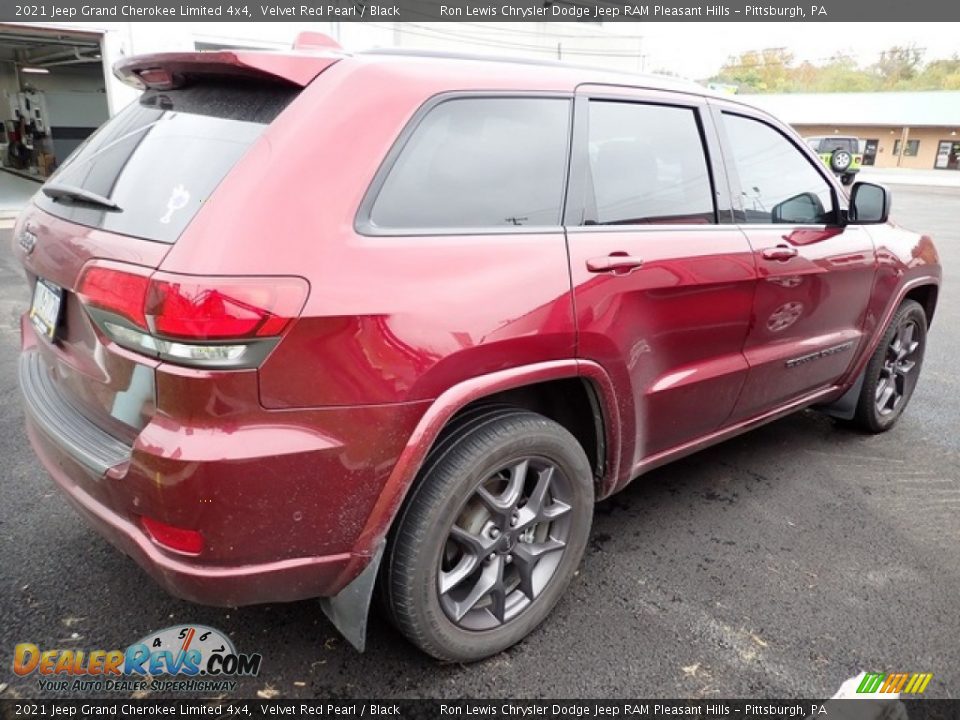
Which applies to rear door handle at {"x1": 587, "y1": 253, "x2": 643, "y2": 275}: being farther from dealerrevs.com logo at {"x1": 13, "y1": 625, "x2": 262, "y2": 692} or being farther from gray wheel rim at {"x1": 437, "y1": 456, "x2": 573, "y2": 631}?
dealerrevs.com logo at {"x1": 13, "y1": 625, "x2": 262, "y2": 692}

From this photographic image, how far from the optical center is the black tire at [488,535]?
6.70ft

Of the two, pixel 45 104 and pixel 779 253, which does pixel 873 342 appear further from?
pixel 45 104

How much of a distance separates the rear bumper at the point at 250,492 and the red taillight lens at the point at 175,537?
20mm

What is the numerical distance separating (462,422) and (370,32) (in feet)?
54.0

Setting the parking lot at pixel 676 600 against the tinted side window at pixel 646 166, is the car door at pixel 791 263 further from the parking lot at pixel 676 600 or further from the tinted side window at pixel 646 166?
the parking lot at pixel 676 600

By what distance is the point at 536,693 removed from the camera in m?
2.21

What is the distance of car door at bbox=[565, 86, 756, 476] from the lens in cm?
238

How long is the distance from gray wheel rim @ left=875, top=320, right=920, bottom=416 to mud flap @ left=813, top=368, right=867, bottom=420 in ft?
0.52

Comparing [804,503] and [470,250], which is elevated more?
[470,250]

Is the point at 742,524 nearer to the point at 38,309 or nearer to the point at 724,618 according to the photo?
the point at 724,618

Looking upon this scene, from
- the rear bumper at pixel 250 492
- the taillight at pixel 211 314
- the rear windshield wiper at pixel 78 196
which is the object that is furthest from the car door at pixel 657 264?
the rear windshield wiper at pixel 78 196

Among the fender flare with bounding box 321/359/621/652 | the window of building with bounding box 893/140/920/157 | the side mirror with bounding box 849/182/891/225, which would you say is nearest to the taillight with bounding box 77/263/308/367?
the fender flare with bounding box 321/359/621/652

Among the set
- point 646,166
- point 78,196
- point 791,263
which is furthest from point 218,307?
point 791,263
